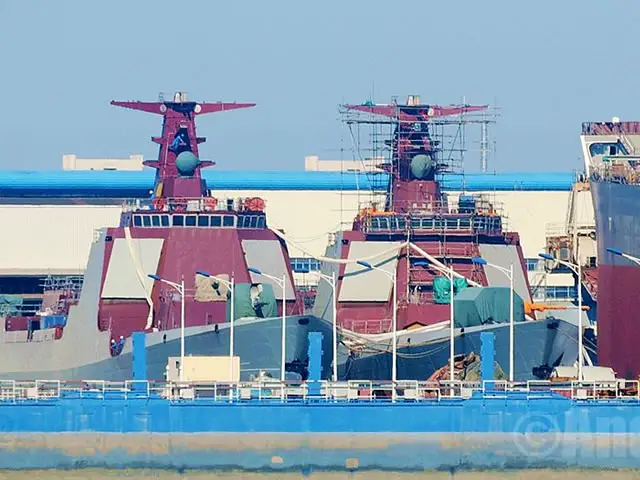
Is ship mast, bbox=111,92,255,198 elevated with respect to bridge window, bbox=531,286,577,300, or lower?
elevated

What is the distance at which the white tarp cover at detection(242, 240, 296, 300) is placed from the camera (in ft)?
308

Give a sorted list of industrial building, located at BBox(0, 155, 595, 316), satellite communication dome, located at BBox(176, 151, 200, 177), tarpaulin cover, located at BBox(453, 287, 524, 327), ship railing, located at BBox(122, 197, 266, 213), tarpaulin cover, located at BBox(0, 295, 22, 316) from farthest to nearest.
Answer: industrial building, located at BBox(0, 155, 595, 316)
tarpaulin cover, located at BBox(0, 295, 22, 316)
satellite communication dome, located at BBox(176, 151, 200, 177)
ship railing, located at BBox(122, 197, 266, 213)
tarpaulin cover, located at BBox(453, 287, 524, 327)

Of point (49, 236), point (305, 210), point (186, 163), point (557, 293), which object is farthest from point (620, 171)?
point (49, 236)

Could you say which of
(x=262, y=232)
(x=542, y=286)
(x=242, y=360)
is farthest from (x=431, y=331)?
(x=542, y=286)

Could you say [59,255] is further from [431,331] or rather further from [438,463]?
[438,463]

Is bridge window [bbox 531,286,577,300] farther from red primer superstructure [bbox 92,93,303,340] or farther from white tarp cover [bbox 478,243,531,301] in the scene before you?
red primer superstructure [bbox 92,93,303,340]

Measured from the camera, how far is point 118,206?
119562 millimetres

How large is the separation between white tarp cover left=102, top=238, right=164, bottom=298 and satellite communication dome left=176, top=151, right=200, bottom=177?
3081 millimetres

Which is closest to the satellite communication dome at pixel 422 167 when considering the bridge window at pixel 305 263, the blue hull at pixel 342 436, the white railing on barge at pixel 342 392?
the bridge window at pixel 305 263

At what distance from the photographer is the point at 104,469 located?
6619 centimetres

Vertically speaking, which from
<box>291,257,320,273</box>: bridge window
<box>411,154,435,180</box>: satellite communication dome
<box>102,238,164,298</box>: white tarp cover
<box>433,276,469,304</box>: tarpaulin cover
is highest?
<box>411,154,435,180</box>: satellite communication dome

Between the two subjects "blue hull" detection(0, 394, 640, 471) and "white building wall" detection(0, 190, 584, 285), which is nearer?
"blue hull" detection(0, 394, 640, 471)

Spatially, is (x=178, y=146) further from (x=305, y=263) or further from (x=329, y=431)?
(x=329, y=431)

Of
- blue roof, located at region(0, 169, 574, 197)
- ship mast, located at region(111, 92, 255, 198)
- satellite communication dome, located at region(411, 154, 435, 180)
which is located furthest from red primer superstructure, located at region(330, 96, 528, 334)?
blue roof, located at region(0, 169, 574, 197)
